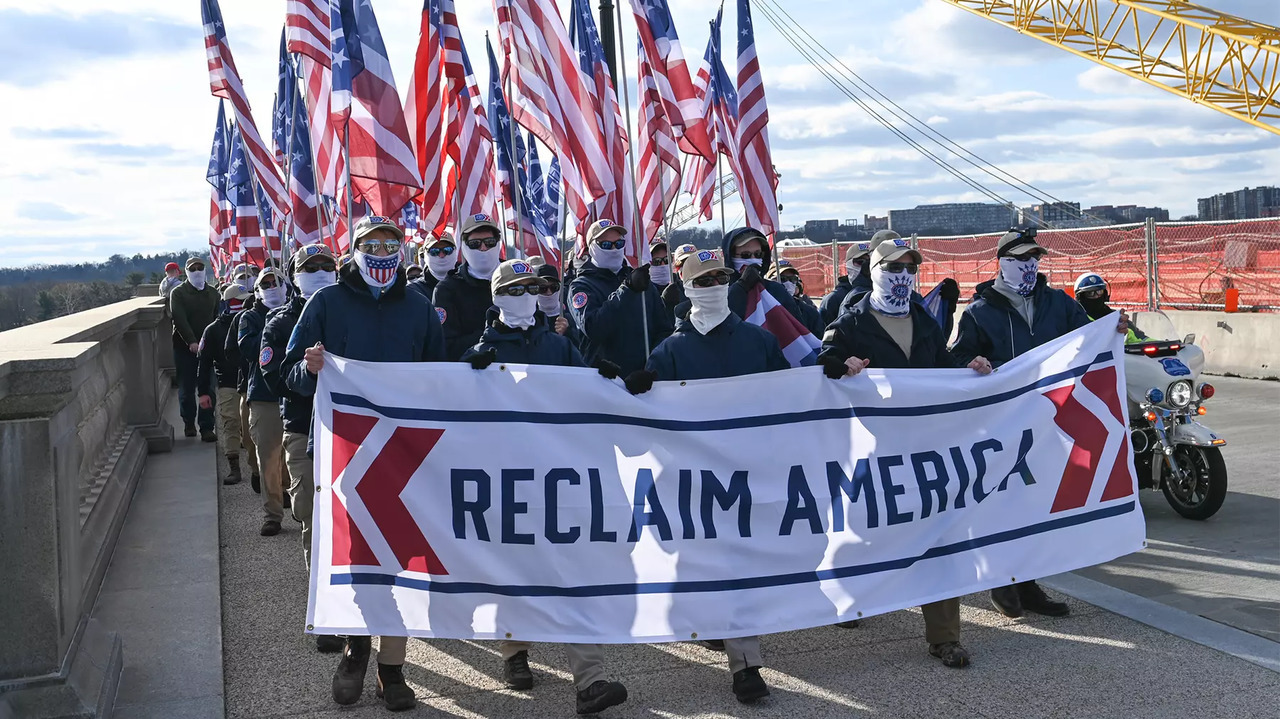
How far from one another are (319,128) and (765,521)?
600 centimetres

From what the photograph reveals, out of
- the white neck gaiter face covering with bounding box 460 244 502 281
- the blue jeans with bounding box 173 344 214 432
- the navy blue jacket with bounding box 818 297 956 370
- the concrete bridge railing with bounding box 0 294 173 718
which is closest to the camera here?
the concrete bridge railing with bounding box 0 294 173 718

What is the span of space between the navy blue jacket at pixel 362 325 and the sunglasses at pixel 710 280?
1.43 m

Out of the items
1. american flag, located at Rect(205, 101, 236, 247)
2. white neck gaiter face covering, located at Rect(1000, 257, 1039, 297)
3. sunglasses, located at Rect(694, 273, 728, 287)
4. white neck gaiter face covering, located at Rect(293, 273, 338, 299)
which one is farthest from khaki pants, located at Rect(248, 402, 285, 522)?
american flag, located at Rect(205, 101, 236, 247)

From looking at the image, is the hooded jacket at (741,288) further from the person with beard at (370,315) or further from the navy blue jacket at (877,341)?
the person with beard at (370,315)

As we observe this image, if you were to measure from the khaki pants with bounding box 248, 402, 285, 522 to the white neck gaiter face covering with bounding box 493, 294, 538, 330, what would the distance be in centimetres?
322

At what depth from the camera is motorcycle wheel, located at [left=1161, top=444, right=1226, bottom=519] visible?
780 centimetres

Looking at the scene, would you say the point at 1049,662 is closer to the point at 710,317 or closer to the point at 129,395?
the point at 710,317

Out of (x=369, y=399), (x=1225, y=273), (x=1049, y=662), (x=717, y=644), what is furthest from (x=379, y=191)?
(x=1225, y=273)

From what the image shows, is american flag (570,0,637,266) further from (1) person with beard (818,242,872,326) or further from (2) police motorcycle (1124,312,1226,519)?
(2) police motorcycle (1124,312,1226,519)

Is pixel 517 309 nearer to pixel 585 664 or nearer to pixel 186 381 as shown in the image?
pixel 585 664

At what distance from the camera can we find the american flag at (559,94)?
816 centimetres

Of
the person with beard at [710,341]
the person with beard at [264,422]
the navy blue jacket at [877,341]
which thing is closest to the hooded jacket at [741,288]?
the navy blue jacket at [877,341]

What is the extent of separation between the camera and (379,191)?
8859mm

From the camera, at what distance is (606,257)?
8047mm
